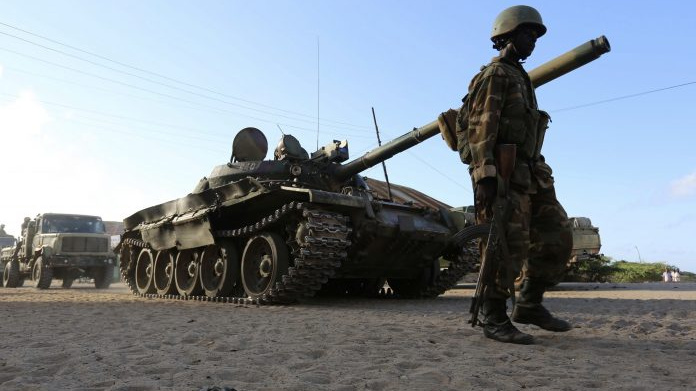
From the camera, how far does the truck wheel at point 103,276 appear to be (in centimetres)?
1889

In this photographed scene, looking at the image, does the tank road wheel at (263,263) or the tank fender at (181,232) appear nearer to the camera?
the tank road wheel at (263,263)

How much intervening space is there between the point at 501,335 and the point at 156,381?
7.41 ft

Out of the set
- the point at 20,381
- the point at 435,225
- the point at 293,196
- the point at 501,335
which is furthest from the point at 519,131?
the point at 435,225

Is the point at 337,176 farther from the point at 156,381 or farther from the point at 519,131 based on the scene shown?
the point at 156,381

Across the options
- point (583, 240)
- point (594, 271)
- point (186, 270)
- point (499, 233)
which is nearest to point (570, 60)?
point (499, 233)

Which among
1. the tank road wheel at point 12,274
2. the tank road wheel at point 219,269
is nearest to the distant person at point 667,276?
the tank road wheel at point 219,269

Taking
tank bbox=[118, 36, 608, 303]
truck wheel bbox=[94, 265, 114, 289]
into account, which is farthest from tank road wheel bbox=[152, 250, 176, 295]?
truck wheel bbox=[94, 265, 114, 289]

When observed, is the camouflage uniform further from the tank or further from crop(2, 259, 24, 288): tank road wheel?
crop(2, 259, 24, 288): tank road wheel

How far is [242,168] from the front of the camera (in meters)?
10.3

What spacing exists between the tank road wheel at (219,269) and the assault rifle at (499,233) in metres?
5.57

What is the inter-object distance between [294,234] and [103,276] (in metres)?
13.2

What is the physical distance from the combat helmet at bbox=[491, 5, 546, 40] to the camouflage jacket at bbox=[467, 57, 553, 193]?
0.76 ft

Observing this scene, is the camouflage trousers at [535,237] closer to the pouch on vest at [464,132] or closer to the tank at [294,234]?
the pouch on vest at [464,132]

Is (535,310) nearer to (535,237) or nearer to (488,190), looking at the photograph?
(535,237)
